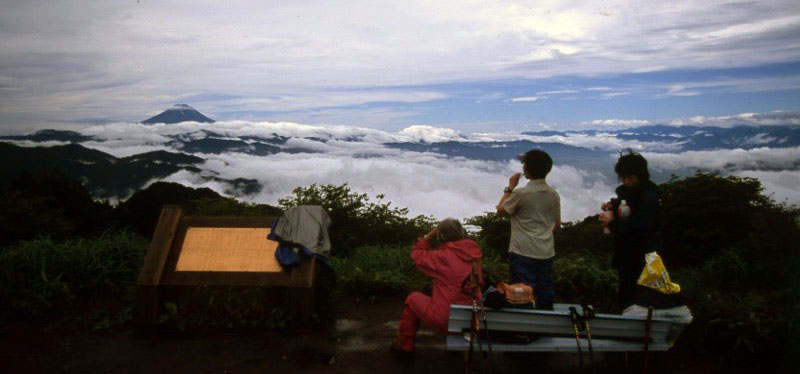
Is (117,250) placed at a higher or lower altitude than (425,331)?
higher

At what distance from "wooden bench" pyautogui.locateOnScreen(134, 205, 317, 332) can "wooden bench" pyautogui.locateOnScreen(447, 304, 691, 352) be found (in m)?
1.89

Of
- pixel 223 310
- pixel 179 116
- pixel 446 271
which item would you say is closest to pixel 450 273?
pixel 446 271

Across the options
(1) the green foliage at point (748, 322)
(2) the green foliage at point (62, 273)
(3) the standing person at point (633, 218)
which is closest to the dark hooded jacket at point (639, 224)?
(3) the standing person at point (633, 218)

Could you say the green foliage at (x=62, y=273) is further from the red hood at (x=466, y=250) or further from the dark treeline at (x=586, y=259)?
the red hood at (x=466, y=250)

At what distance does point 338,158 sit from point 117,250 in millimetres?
34994

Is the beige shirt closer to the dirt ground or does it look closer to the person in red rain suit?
the person in red rain suit

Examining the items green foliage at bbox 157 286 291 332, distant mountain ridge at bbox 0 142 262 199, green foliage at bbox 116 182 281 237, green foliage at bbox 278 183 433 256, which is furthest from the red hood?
distant mountain ridge at bbox 0 142 262 199

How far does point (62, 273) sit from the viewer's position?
6883 millimetres

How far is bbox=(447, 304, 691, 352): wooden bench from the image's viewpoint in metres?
4.36

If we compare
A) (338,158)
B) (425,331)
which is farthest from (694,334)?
(338,158)

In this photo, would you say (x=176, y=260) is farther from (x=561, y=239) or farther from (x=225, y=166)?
(x=225, y=166)

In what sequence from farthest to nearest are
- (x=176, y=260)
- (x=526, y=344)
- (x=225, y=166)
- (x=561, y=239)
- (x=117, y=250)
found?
1. (x=225, y=166)
2. (x=561, y=239)
3. (x=117, y=250)
4. (x=176, y=260)
5. (x=526, y=344)

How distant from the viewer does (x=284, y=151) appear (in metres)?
48.2

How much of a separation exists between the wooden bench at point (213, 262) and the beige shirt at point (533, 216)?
212 cm
